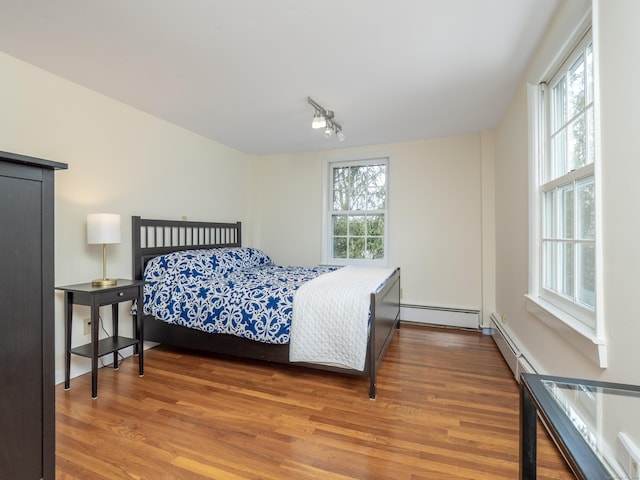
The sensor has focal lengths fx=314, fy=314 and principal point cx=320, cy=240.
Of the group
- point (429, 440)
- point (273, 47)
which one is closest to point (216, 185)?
point (273, 47)

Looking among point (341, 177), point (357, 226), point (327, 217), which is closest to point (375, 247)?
point (357, 226)

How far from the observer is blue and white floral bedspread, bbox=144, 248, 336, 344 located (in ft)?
8.04

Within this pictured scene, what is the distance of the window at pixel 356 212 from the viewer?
427 cm

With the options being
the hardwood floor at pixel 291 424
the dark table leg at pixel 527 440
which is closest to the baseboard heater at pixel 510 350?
the hardwood floor at pixel 291 424

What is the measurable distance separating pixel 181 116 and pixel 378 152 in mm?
2412

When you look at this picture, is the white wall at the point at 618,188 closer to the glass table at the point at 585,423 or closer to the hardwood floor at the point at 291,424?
the glass table at the point at 585,423

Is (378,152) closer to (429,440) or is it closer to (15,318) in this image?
(429,440)

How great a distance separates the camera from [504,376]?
250 centimetres

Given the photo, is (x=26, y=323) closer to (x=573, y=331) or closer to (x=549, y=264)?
(x=573, y=331)

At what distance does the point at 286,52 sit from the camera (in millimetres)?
2072

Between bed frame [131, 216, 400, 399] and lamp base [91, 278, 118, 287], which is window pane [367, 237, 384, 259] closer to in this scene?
bed frame [131, 216, 400, 399]

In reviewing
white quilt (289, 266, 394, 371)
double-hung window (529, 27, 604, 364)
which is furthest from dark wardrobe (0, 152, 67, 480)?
double-hung window (529, 27, 604, 364)

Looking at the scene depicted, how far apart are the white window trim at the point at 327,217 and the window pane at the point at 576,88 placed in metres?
2.37

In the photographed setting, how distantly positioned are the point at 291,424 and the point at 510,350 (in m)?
1.90
